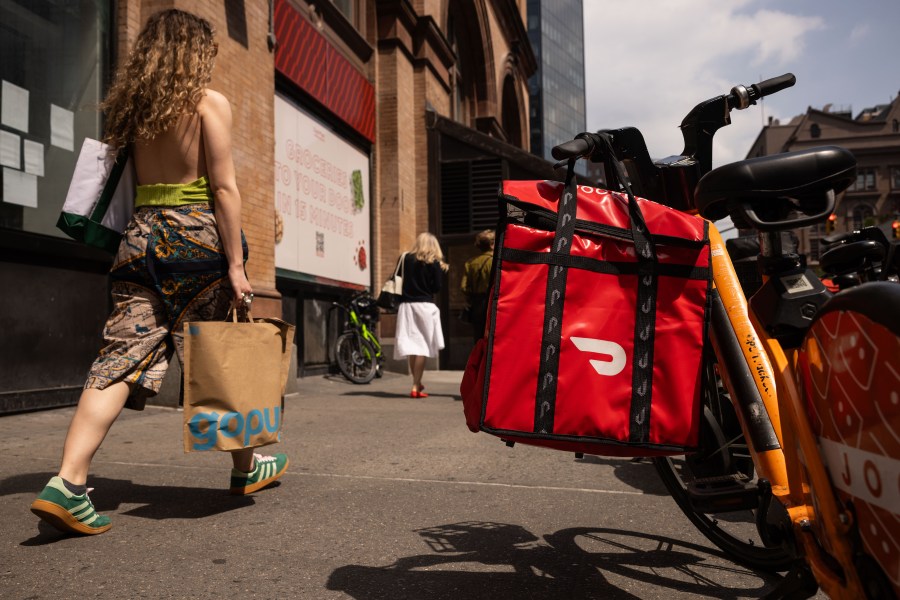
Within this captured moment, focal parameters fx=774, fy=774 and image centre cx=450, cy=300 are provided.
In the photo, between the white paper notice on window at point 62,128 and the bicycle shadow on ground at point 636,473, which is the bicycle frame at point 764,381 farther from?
the white paper notice on window at point 62,128

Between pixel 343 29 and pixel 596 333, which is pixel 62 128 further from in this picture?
pixel 343 29

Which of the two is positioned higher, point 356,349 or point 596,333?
point 596,333

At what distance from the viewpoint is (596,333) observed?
6.57ft

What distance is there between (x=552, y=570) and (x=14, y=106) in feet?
20.0

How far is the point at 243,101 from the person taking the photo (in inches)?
343

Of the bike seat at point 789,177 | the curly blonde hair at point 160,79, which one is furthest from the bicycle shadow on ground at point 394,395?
the bike seat at point 789,177

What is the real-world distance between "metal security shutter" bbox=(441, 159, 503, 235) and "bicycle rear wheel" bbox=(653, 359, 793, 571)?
13.0 m

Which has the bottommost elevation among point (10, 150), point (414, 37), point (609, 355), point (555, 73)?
point (609, 355)

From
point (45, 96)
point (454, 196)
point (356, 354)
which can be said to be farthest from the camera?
point (454, 196)

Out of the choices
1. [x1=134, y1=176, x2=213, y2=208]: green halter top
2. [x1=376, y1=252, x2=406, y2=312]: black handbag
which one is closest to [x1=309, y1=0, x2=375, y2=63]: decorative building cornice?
[x1=376, y1=252, x2=406, y2=312]: black handbag

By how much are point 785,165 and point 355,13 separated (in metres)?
13.4

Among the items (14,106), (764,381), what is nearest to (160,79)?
(764,381)

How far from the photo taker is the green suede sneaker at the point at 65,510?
2.86m

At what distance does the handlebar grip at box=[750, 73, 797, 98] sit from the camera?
106 inches
